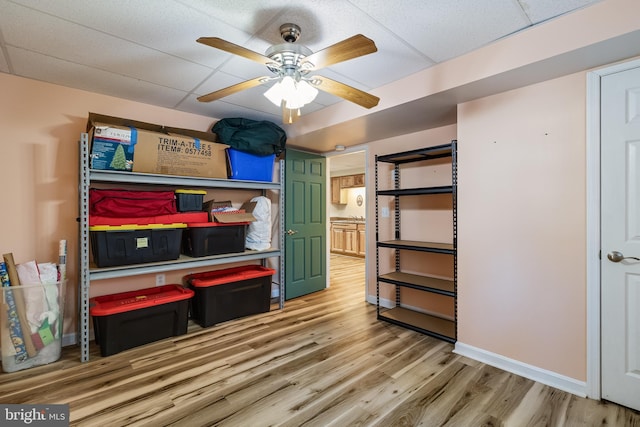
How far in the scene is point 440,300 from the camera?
10.3ft

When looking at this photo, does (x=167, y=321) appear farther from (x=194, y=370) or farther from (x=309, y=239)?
(x=309, y=239)

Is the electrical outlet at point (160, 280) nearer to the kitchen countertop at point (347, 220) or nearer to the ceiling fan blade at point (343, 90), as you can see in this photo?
the ceiling fan blade at point (343, 90)

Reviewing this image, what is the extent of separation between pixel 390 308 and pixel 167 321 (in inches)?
95.6

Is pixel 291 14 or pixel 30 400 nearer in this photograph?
pixel 291 14

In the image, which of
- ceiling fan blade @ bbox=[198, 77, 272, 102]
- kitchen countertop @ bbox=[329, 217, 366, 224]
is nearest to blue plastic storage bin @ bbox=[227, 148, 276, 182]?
ceiling fan blade @ bbox=[198, 77, 272, 102]

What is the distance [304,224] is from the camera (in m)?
4.17

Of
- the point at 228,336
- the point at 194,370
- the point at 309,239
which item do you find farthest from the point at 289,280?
the point at 194,370

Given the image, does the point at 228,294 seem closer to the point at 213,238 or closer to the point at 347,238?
the point at 213,238

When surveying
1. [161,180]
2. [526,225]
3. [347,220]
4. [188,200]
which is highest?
[161,180]

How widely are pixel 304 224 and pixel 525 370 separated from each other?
9.30 feet

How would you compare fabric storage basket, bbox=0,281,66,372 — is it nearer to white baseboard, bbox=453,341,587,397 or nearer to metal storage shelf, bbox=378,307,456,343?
metal storage shelf, bbox=378,307,456,343

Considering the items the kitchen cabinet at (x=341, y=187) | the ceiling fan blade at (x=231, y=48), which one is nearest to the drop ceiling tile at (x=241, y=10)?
the ceiling fan blade at (x=231, y=48)

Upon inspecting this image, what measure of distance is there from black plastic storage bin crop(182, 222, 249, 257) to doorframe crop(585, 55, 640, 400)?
2.86 metres

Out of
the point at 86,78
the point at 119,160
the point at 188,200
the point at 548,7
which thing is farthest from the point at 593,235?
the point at 86,78
